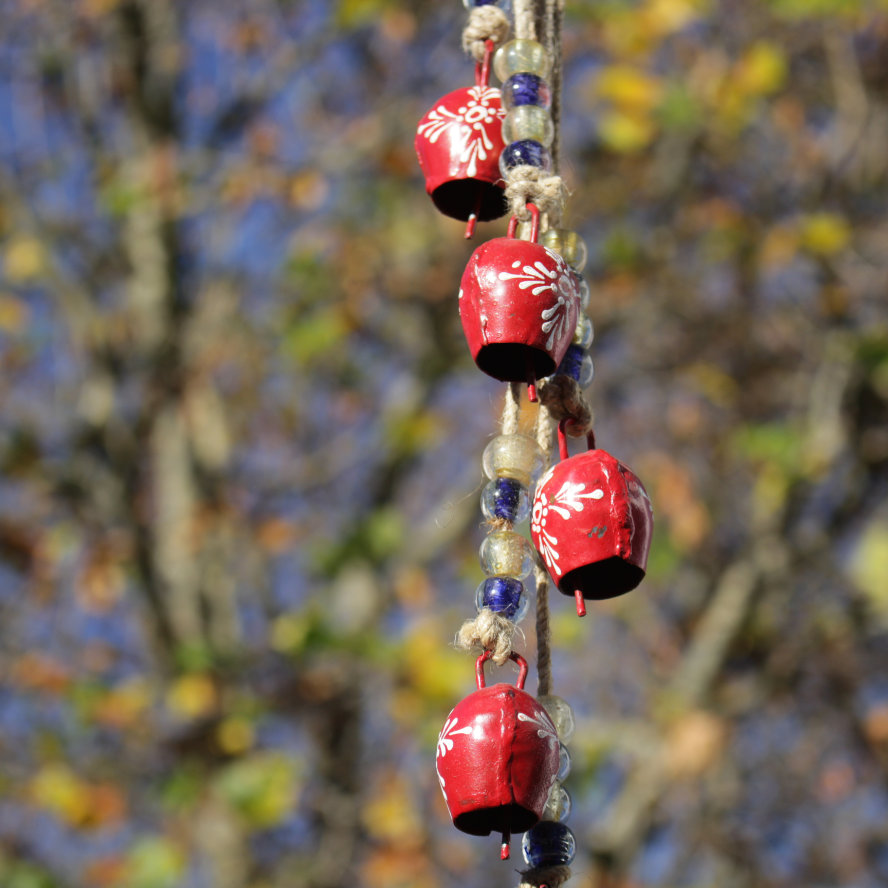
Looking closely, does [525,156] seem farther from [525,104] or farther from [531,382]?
[531,382]

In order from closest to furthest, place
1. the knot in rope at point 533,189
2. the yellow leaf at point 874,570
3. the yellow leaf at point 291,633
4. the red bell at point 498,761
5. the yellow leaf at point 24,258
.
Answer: the red bell at point 498,761 < the knot in rope at point 533,189 < the yellow leaf at point 291,633 < the yellow leaf at point 874,570 < the yellow leaf at point 24,258

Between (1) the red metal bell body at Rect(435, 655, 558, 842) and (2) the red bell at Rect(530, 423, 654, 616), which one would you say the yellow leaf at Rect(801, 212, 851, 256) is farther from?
(1) the red metal bell body at Rect(435, 655, 558, 842)

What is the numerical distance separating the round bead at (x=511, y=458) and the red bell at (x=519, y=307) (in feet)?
0.17

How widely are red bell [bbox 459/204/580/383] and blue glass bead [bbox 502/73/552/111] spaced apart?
106 millimetres

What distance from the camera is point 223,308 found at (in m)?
4.13

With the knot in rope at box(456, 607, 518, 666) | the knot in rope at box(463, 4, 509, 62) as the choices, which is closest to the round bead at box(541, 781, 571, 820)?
the knot in rope at box(456, 607, 518, 666)

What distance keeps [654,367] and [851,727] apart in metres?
1.93

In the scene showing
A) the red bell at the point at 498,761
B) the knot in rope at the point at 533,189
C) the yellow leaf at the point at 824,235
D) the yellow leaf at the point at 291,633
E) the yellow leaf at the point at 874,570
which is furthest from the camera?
the yellow leaf at the point at 824,235

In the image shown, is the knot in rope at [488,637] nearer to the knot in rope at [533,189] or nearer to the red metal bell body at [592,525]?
the red metal bell body at [592,525]

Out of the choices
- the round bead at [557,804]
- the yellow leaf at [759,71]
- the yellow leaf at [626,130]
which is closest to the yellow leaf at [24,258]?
the yellow leaf at [626,130]

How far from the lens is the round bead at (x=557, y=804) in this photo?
31.7 inches

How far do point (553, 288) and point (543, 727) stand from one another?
0.33 metres

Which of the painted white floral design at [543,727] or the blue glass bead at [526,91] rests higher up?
the blue glass bead at [526,91]

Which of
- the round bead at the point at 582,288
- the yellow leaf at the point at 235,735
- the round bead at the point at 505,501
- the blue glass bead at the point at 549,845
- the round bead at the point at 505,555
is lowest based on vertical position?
the blue glass bead at the point at 549,845
